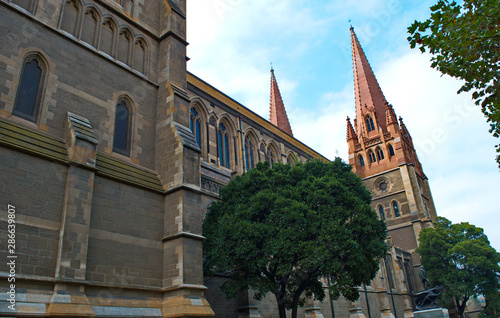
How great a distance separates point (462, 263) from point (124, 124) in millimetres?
30310

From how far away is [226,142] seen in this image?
23.8 meters

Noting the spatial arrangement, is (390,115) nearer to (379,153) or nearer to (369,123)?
(369,123)

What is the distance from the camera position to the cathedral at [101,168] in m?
9.33

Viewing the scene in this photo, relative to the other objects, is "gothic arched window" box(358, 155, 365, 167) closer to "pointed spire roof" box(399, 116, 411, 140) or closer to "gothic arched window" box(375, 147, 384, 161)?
"gothic arched window" box(375, 147, 384, 161)

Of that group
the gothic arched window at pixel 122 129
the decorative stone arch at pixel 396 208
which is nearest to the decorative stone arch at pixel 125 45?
the gothic arched window at pixel 122 129

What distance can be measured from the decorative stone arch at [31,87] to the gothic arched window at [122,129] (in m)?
2.62

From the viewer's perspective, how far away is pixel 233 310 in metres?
17.2

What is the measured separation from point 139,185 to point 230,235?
427 centimetres

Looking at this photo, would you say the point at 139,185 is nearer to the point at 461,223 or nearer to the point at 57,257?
the point at 57,257

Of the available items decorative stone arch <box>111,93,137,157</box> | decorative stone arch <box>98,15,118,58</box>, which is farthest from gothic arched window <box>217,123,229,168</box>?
decorative stone arch <box>98,15,118,58</box>

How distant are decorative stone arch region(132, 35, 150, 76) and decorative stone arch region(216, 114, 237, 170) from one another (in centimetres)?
787

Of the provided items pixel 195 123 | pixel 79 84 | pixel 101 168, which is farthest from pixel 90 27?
pixel 195 123

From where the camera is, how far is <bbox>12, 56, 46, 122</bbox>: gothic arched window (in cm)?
1084

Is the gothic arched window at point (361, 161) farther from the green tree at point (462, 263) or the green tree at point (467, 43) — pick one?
the green tree at point (467, 43)
